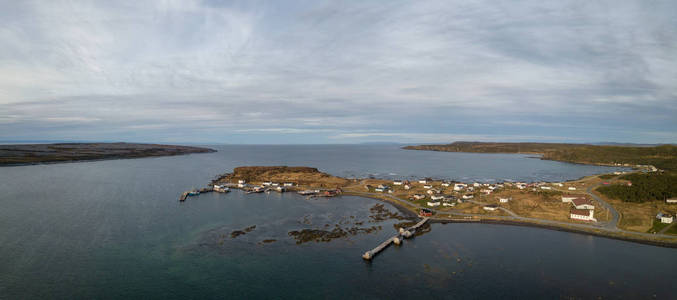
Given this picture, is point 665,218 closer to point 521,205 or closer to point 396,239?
point 521,205

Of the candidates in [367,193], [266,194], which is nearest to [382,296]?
[367,193]

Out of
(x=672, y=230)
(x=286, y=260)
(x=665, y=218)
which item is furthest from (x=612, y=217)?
(x=286, y=260)

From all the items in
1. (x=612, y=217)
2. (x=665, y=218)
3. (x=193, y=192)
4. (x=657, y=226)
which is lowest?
(x=657, y=226)

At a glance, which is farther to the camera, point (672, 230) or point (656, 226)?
point (656, 226)

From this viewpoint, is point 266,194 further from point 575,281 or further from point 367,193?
point 575,281

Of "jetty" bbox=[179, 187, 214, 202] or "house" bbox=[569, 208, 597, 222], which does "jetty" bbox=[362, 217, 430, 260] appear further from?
"jetty" bbox=[179, 187, 214, 202]

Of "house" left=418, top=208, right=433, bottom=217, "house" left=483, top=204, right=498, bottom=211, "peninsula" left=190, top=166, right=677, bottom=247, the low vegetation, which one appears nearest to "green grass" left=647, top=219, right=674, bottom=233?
"peninsula" left=190, top=166, right=677, bottom=247

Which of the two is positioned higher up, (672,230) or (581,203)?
(581,203)

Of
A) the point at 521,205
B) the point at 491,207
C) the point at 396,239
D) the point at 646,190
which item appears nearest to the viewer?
the point at 396,239

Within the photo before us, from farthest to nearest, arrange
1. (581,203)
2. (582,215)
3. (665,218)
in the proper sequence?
(581,203)
(582,215)
(665,218)
